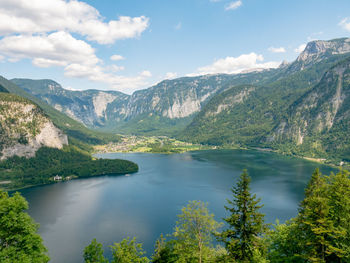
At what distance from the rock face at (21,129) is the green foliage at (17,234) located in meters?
161

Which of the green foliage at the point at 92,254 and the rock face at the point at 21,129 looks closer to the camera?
the green foliage at the point at 92,254

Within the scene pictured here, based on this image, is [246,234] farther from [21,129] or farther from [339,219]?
[21,129]

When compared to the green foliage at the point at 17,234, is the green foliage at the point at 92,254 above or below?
below

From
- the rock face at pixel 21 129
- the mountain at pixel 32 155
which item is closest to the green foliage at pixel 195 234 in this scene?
the mountain at pixel 32 155

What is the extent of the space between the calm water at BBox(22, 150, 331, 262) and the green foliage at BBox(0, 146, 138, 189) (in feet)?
37.6

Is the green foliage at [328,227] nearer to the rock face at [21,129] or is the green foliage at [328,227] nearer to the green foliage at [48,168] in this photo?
the green foliage at [48,168]

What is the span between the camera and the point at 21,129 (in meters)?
176

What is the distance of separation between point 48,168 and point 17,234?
154 meters

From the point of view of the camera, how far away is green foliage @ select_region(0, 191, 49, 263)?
27.3 metres

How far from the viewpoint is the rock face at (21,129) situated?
16625 cm

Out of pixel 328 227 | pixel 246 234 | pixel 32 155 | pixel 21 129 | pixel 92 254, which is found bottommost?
pixel 32 155

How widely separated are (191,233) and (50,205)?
308ft

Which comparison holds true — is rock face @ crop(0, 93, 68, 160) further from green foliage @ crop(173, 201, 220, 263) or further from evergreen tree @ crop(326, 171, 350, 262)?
evergreen tree @ crop(326, 171, 350, 262)

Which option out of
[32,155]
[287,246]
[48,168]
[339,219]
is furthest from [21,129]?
[339,219]
